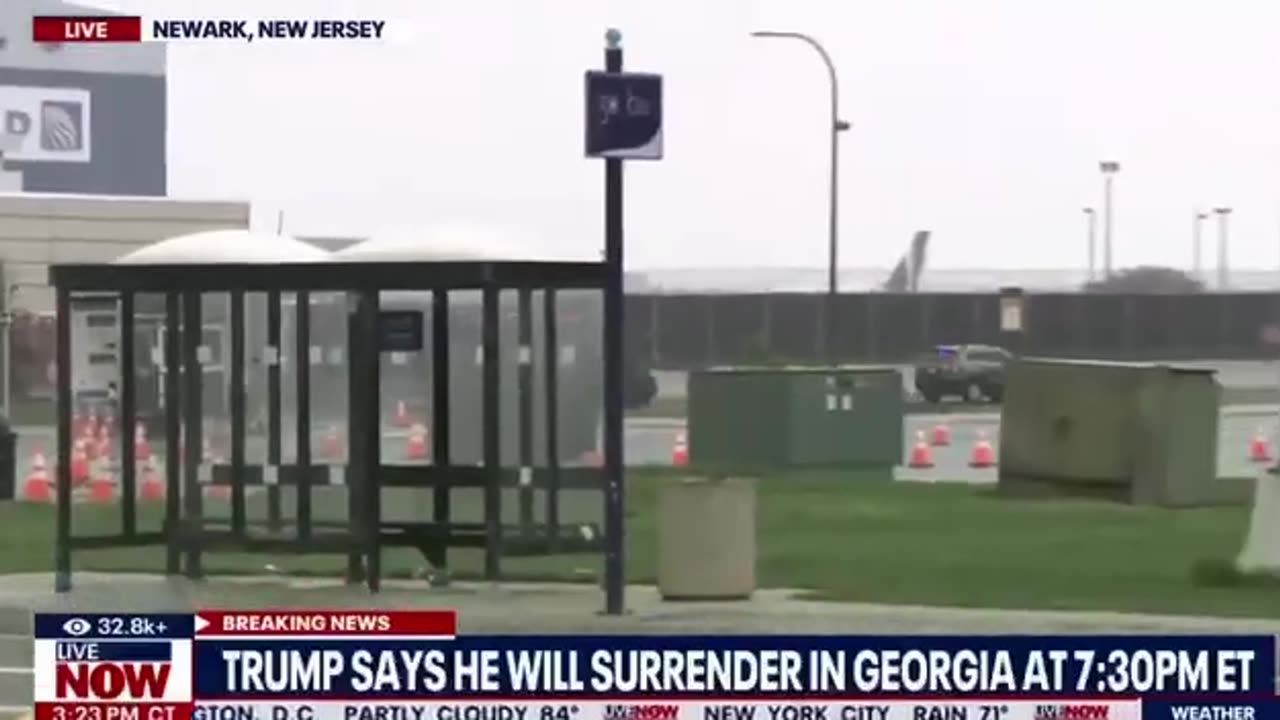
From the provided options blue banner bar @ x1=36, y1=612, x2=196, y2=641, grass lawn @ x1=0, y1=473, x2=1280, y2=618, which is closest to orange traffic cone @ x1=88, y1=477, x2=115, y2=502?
grass lawn @ x1=0, y1=473, x2=1280, y2=618

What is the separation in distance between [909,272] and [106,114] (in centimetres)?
2289

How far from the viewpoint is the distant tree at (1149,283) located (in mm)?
79438

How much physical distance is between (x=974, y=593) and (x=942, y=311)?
60.0 m

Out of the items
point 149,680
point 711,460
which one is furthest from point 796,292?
point 149,680

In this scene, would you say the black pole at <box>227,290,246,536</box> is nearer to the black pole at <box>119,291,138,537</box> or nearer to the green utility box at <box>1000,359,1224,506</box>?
the black pole at <box>119,291,138,537</box>

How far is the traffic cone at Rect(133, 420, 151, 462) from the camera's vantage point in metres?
18.2

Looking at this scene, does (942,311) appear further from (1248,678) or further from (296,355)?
(1248,678)

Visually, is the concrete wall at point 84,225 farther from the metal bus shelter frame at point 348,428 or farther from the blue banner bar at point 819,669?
the blue banner bar at point 819,669

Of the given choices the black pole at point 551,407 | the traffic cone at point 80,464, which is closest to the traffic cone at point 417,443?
the black pole at point 551,407

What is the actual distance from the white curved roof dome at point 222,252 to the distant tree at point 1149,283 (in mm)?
60972

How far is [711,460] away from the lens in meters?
30.6

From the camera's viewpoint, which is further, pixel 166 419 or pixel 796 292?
pixel 796 292

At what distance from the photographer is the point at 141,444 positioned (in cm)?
1902

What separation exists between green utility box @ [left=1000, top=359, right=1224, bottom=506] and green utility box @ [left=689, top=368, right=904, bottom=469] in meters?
5.18
